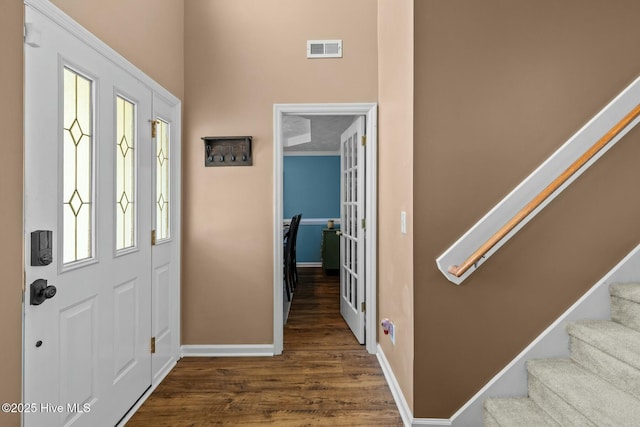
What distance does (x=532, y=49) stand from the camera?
1.87 metres

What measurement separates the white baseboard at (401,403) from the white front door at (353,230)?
1.52 ft

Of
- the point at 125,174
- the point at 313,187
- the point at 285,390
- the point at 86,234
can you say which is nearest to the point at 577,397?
the point at 285,390

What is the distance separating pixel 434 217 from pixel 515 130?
0.62 metres

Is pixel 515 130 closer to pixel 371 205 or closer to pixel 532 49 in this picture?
pixel 532 49

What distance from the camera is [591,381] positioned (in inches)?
62.1

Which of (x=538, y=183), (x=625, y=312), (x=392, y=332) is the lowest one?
(x=392, y=332)

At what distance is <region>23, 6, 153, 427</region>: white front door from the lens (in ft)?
4.63

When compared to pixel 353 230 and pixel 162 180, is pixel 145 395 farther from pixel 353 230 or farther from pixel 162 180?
pixel 353 230

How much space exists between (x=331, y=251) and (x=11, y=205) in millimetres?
4885

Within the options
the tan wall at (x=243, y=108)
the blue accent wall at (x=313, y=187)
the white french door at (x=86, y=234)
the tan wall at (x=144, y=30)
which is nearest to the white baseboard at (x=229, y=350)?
the tan wall at (x=243, y=108)

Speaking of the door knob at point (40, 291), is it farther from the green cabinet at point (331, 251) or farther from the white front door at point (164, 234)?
the green cabinet at point (331, 251)

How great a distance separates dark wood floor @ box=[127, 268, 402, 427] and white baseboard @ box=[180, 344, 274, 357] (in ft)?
0.17

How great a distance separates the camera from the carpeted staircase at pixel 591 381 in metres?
1.41

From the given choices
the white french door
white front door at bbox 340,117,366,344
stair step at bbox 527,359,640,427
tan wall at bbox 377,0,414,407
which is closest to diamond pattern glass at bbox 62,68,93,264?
the white french door
